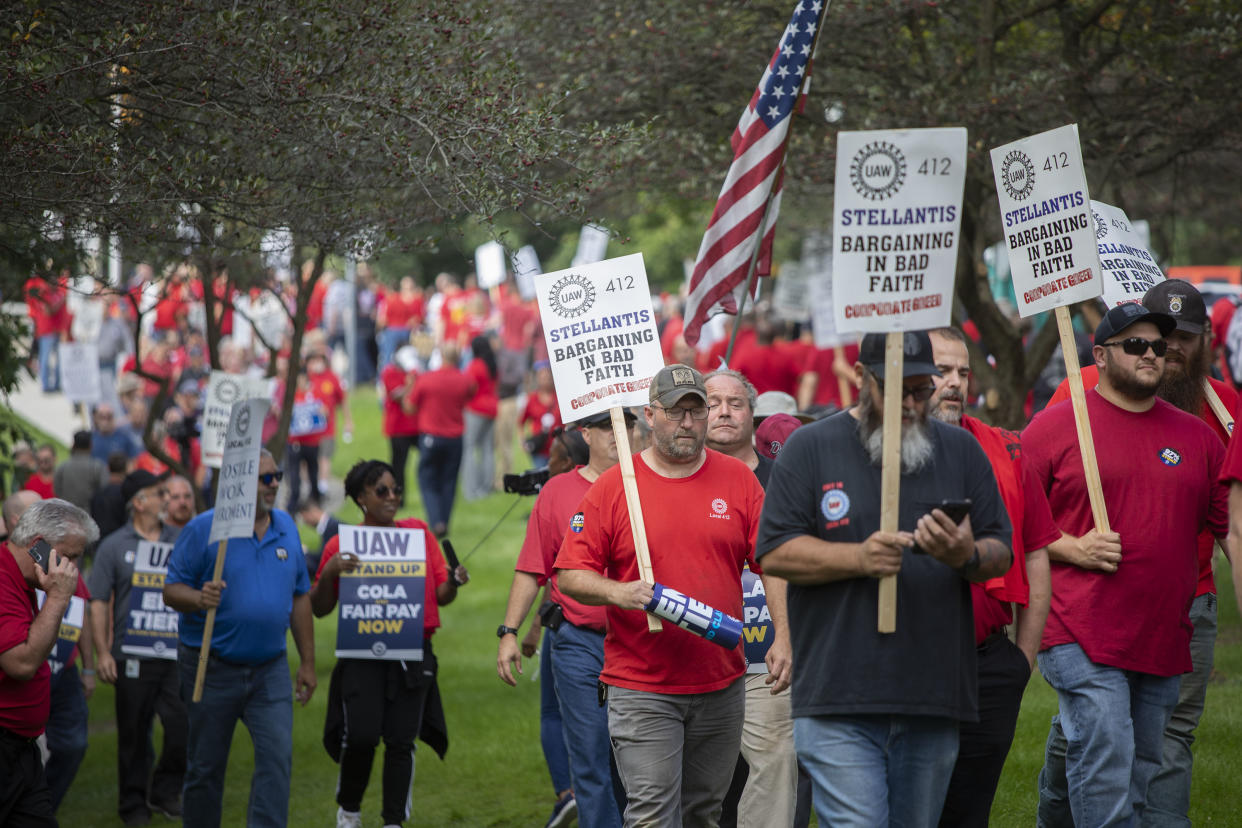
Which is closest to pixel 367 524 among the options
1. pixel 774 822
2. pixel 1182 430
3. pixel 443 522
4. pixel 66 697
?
pixel 66 697

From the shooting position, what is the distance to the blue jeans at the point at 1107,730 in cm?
589

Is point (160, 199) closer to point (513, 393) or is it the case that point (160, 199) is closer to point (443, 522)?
point (443, 522)

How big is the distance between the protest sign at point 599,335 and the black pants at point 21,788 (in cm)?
292

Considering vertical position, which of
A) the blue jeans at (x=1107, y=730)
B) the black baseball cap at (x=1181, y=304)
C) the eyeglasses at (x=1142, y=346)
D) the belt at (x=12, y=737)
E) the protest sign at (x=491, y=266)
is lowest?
the belt at (x=12, y=737)

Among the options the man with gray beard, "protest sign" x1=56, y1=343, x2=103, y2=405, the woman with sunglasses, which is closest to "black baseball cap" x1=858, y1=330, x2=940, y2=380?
the man with gray beard

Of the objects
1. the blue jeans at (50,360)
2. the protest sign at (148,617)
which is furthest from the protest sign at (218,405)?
the blue jeans at (50,360)

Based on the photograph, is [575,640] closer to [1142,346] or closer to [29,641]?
[29,641]

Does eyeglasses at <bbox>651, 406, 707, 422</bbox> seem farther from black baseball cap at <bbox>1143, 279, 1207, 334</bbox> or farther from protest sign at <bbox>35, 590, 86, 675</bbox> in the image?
protest sign at <bbox>35, 590, 86, 675</bbox>

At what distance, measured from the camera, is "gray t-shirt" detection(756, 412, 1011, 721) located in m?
4.84

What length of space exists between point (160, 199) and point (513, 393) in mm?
17203

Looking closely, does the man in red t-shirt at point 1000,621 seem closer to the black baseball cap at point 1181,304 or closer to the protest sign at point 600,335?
the black baseball cap at point 1181,304

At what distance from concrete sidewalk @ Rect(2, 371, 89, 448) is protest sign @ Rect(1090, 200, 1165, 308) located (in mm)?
20818

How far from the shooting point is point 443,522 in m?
18.7

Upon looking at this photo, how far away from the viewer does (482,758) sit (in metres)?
11.1
